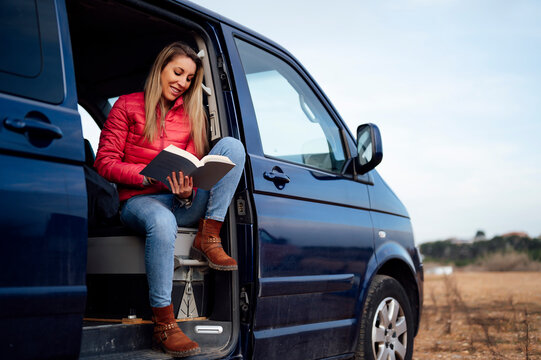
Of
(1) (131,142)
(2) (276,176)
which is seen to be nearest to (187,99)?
(1) (131,142)

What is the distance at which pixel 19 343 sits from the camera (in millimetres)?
2037

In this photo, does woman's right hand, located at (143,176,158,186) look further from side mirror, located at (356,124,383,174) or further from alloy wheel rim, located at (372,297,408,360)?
alloy wheel rim, located at (372,297,408,360)

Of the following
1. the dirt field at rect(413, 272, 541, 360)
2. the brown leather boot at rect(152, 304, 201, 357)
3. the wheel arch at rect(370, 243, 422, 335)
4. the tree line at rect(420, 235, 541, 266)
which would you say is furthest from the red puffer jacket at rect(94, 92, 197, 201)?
the tree line at rect(420, 235, 541, 266)

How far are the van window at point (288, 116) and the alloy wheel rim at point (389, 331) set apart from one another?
1.03 meters

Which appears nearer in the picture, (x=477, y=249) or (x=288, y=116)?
(x=288, y=116)

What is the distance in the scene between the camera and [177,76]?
3.35m

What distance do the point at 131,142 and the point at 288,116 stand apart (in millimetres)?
1056

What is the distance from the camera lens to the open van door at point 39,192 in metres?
2.03

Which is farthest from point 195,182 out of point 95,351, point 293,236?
point 95,351

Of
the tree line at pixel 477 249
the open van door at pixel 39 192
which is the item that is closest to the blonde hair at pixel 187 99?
the open van door at pixel 39 192

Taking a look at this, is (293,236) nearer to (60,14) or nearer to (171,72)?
(171,72)

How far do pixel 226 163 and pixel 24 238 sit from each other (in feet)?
3.42

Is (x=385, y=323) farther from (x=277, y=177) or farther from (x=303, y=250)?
(x=277, y=177)

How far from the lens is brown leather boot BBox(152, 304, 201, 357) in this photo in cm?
272
